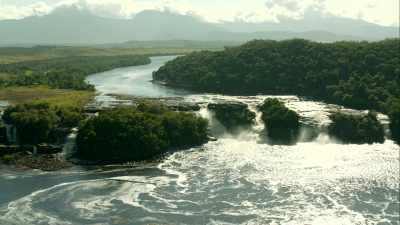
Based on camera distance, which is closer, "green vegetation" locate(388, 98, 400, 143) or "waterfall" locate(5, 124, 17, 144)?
"waterfall" locate(5, 124, 17, 144)

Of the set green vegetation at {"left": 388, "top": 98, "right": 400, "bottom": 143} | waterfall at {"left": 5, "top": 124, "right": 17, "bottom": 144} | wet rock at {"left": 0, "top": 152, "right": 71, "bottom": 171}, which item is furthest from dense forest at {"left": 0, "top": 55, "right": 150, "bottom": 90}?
green vegetation at {"left": 388, "top": 98, "right": 400, "bottom": 143}

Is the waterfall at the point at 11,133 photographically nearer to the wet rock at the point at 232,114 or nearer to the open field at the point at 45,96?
the open field at the point at 45,96

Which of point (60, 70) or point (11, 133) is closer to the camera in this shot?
point (11, 133)

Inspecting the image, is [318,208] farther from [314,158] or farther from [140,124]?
[140,124]

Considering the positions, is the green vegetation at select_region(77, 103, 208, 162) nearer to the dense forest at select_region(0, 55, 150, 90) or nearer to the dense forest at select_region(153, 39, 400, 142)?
the dense forest at select_region(153, 39, 400, 142)

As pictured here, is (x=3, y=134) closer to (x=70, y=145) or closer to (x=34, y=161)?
(x=34, y=161)

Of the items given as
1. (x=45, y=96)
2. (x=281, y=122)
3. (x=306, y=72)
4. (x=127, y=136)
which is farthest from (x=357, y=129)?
(x=45, y=96)

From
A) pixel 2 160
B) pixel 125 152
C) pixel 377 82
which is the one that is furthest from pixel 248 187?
pixel 377 82
